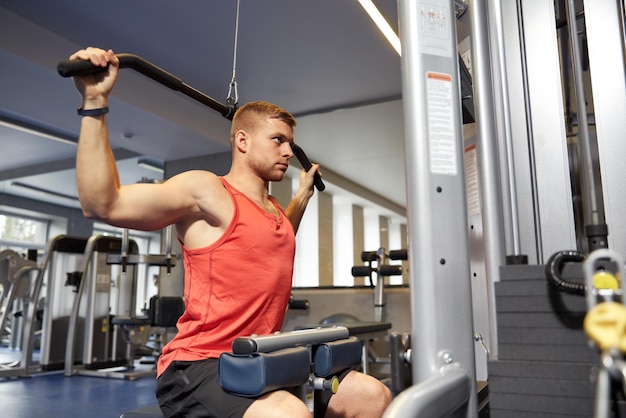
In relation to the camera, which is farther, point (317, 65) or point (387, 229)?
point (387, 229)

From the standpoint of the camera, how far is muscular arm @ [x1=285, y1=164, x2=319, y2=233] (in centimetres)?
203

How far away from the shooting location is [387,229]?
845cm

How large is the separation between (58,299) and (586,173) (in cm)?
579

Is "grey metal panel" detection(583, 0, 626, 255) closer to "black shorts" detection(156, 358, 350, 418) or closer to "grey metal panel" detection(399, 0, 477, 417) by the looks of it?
"grey metal panel" detection(399, 0, 477, 417)

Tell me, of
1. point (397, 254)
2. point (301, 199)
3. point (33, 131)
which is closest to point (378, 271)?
point (397, 254)

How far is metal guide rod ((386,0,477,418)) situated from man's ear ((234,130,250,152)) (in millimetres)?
890

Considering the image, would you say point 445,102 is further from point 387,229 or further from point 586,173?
point 387,229

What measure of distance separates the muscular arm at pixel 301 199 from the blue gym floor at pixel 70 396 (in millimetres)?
2129

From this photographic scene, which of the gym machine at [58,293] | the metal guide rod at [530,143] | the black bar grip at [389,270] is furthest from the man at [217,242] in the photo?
the gym machine at [58,293]

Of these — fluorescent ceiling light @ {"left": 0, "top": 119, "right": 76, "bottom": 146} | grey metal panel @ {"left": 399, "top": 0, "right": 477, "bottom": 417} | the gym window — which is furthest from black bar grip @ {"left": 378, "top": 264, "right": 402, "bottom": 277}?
the gym window

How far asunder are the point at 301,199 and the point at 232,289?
2.21ft

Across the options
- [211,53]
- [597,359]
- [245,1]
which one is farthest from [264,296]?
[211,53]

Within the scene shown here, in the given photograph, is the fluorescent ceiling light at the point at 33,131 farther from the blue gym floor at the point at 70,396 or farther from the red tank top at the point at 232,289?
the red tank top at the point at 232,289

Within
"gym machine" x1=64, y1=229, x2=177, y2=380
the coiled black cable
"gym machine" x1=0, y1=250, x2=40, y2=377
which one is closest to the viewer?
the coiled black cable
